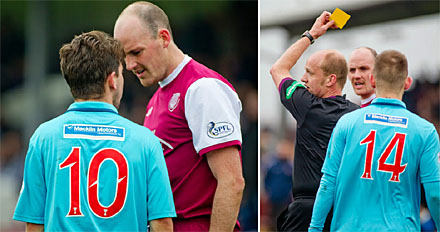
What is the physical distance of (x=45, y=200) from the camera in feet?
10.4

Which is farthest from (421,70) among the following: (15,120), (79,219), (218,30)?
(15,120)

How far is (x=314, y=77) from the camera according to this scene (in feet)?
15.0

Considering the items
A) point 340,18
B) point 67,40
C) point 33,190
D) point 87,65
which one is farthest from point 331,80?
point 67,40

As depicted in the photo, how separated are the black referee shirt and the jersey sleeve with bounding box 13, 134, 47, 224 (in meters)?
1.89

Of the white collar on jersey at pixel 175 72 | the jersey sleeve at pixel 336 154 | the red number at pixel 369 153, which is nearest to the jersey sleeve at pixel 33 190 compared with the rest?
the white collar on jersey at pixel 175 72

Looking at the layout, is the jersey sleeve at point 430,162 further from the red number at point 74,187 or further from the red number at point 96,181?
the red number at point 74,187

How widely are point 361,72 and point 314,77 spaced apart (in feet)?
1.24

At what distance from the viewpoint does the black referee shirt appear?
4457mm

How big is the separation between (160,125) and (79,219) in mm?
1008

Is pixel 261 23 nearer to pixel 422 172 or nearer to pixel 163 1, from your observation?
pixel 422 172

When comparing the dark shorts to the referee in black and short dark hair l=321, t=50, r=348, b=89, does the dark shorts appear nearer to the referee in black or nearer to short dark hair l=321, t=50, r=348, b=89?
the referee in black

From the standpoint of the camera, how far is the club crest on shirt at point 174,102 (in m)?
3.94

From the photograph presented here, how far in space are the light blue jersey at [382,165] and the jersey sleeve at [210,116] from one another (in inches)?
25.9

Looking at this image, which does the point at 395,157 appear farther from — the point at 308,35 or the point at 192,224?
the point at 192,224
